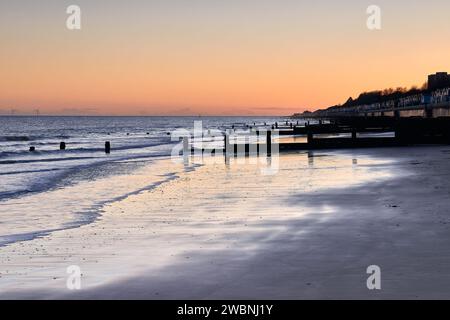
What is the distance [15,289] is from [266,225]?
20.4 ft

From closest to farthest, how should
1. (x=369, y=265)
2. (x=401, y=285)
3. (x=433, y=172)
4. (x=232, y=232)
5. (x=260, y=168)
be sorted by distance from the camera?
(x=401, y=285) < (x=369, y=265) < (x=232, y=232) < (x=433, y=172) < (x=260, y=168)

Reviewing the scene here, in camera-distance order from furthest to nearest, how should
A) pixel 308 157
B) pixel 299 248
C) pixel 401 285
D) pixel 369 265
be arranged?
pixel 308 157 < pixel 299 248 < pixel 369 265 < pixel 401 285

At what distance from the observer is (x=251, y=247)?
11281mm

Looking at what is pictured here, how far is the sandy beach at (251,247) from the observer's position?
27.8 ft

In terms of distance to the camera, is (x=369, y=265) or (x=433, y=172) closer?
(x=369, y=265)

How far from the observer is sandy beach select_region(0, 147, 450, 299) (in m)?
8.46

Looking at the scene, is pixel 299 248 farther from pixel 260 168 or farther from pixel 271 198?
pixel 260 168

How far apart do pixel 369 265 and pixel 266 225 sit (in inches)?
175

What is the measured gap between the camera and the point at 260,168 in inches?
1224

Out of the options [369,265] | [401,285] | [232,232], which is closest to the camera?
[401,285]

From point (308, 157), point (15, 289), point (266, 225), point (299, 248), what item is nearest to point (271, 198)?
point (266, 225)

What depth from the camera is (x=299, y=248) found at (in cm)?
1103

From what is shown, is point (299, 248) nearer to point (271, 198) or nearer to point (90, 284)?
point (90, 284)

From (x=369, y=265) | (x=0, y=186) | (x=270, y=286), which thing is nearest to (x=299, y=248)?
(x=369, y=265)
